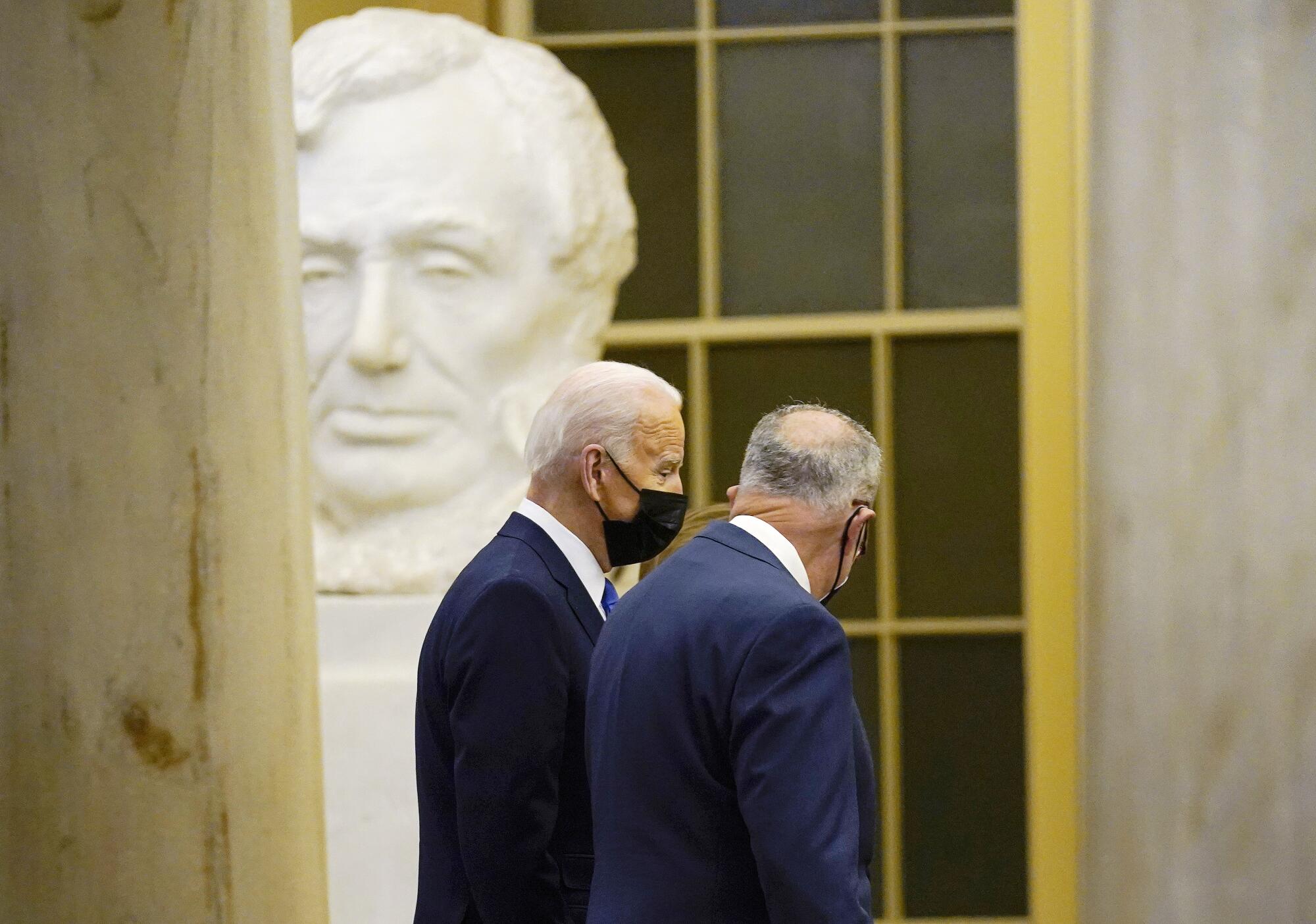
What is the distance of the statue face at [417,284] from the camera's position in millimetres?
4023

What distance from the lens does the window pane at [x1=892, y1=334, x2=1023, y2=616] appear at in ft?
16.8

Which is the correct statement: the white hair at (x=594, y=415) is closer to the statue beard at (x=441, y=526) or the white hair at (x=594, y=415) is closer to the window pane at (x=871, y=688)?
the statue beard at (x=441, y=526)

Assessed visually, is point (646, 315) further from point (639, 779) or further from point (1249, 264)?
point (639, 779)

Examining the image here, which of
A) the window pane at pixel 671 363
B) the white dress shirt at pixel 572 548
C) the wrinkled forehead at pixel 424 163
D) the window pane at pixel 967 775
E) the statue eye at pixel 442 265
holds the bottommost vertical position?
the window pane at pixel 967 775

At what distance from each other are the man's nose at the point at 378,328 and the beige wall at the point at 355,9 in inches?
53.2

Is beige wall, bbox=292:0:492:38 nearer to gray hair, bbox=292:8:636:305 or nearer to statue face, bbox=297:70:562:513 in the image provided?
gray hair, bbox=292:8:636:305

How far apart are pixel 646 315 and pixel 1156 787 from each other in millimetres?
2902

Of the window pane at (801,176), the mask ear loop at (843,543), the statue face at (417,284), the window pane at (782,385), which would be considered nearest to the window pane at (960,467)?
the window pane at (782,385)

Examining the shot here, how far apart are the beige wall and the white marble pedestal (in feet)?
6.37

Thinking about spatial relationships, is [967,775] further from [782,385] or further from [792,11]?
[792,11]

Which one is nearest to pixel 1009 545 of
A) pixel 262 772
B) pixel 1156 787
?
pixel 1156 787

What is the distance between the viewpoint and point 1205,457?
250 centimetres

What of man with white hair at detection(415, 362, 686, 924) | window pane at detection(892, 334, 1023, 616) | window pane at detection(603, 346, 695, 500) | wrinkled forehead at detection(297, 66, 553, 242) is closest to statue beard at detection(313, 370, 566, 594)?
wrinkled forehead at detection(297, 66, 553, 242)

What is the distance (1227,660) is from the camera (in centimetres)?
249
